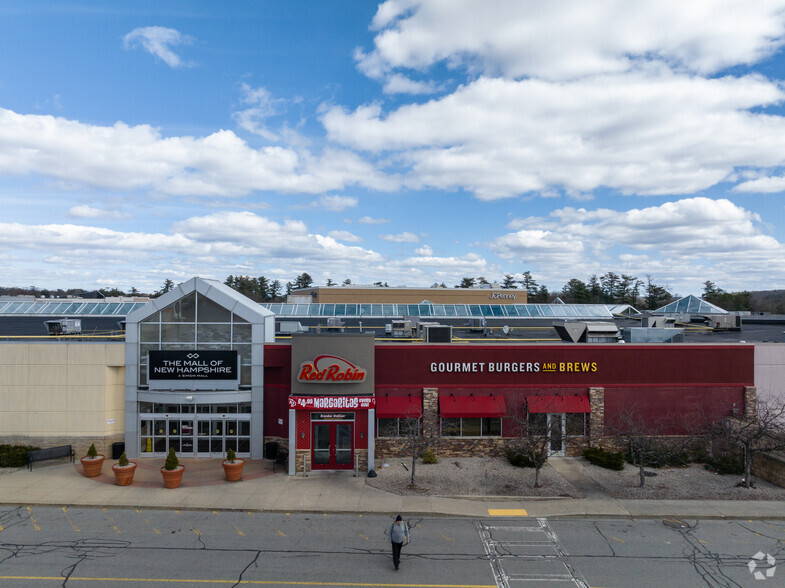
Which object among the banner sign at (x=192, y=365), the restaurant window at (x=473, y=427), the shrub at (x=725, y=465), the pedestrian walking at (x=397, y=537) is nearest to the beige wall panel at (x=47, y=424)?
the banner sign at (x=192, y=365)

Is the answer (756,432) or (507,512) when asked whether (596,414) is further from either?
(507,512)

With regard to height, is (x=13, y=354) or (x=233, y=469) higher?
(x=13, y=354)

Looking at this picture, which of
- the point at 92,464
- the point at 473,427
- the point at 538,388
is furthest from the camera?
the point at 538,388

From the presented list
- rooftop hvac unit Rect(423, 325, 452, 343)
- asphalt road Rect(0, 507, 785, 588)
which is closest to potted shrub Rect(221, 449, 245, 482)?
asphalt road Rect(0, 507, 785, 588)

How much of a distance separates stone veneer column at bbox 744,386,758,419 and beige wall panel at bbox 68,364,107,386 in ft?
104

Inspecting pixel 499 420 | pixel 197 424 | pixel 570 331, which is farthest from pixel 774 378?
pixel 197 424

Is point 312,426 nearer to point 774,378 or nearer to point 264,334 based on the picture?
point 264,334

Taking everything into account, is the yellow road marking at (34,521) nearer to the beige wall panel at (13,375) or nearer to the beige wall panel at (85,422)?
the beige wall panel at (85,422)

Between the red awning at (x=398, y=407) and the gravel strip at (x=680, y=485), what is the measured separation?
821cm

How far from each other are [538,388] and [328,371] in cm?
1049

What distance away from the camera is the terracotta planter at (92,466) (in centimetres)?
2106

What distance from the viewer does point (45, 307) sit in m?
42.1

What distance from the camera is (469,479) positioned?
21.1m

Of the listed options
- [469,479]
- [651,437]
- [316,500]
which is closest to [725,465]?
[651,437]
